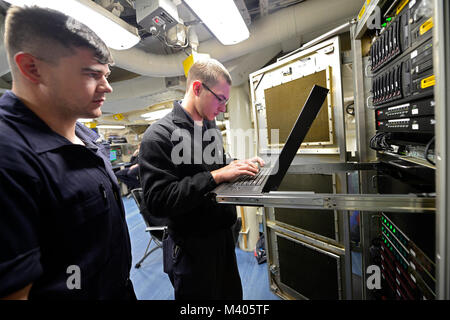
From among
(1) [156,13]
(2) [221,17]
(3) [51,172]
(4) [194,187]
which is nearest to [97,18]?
(1) [156,13]

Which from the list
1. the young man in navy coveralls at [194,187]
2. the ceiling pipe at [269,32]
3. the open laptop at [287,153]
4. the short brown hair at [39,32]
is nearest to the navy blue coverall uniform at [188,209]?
the young man in navy coveralls at [194,187]

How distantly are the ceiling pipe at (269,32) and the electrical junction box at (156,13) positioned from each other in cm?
63

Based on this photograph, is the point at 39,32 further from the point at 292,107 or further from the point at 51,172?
the point at 292,107

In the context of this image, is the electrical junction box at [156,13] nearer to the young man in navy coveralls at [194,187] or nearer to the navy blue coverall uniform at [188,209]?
the young man in navy coveralls at [194,187]

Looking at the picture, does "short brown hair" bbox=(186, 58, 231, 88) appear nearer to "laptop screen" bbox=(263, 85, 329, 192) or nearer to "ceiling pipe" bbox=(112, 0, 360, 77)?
"laptop screen" bbox=(263, 85, 329, 192)

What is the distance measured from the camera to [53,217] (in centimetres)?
57

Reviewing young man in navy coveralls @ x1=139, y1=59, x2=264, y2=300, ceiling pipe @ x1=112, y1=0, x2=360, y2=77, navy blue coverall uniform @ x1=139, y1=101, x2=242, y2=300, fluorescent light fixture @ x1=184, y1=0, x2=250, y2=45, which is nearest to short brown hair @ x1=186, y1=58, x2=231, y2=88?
young man in navy coveralls @ x1=139, y1=59, x2=264, y2=300

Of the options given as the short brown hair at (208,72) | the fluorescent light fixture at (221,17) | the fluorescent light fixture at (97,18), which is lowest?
the short brown hair at (208,72)

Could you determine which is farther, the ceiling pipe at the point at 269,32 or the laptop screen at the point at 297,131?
the ceiling pipe at the point at 269,32

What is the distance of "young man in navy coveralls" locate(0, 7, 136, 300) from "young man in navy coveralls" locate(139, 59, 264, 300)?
24cm

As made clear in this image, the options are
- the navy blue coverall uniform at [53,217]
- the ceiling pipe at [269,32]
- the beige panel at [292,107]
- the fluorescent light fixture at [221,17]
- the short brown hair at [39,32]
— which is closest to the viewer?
the navy blue coverall uniform at [53,217]

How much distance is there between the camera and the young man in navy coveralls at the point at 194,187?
869 millimetres

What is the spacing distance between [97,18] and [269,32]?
1.42 metres

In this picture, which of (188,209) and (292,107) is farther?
(292,107)
